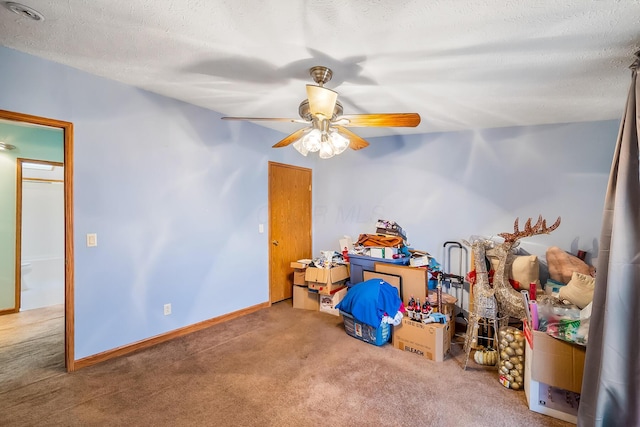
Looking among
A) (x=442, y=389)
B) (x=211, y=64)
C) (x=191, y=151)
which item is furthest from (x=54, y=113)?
(x=442, y=389)

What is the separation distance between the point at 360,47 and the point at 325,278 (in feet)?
8.47

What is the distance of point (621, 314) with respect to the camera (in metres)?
1.54

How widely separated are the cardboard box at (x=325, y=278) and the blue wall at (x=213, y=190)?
2.16ft

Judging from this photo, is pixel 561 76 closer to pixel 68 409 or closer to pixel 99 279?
pixel 99 279

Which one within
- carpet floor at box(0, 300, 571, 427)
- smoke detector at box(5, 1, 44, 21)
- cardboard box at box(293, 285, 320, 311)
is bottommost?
carpet floor at box(0, 300, 571, 427)

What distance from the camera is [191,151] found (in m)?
3.08

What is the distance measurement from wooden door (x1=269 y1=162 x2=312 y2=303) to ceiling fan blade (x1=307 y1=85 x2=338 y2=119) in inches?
86.8

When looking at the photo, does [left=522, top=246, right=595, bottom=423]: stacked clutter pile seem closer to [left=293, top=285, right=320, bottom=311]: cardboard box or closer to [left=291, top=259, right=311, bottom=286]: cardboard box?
[left=293, top=285, right=320, bottom=311]: cardboard box

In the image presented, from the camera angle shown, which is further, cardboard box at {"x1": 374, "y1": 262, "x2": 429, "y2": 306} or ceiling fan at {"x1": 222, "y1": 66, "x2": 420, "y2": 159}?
cardboard box at {"x1": 374, "y1": 262, "x2": 429, "y2": 306}

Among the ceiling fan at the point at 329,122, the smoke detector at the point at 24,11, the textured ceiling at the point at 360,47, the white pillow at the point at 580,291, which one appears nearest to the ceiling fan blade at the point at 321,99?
the ceiling fan at the point at 329,122

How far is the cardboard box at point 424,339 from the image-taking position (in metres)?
2.59

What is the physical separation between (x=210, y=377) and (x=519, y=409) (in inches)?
87.5

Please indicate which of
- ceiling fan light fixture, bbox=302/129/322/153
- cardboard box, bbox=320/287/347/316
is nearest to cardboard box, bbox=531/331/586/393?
ceiling fan light fixture, bbox=302/129/322/153

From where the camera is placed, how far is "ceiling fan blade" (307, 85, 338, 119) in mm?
1745
